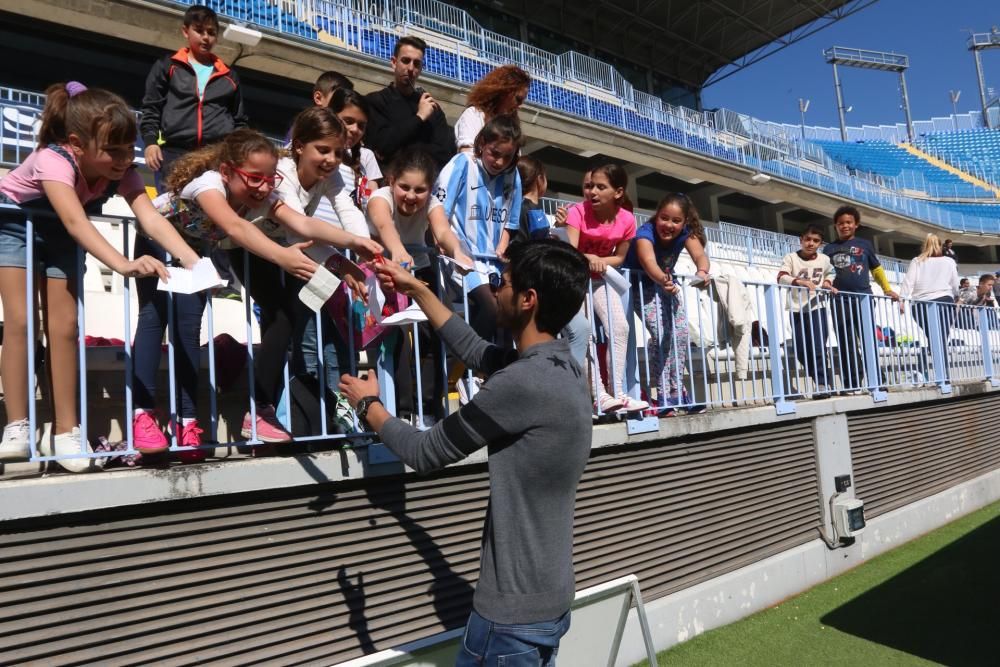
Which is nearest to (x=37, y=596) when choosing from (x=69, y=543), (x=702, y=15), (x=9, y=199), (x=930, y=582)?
(x=69, y=543)

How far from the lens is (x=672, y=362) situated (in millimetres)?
5449

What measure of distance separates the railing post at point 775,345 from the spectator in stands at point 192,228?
4.15m

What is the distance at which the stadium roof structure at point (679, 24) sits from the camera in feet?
83.0

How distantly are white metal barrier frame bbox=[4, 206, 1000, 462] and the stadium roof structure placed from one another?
18680 mm

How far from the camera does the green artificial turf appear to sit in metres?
4.42

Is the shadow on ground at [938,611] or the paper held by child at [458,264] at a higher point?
the paper held by child at [458,264]

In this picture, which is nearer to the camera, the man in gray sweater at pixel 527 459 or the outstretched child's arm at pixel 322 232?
the man in gray sweater at pixel 527 459

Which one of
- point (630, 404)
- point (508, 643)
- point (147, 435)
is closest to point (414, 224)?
point (147, 435)

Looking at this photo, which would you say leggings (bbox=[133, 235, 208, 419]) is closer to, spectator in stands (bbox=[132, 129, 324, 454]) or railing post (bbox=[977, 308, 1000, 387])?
spectator in stands (bbox=[132, 129, 324, 454])

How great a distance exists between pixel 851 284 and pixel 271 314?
6.23m

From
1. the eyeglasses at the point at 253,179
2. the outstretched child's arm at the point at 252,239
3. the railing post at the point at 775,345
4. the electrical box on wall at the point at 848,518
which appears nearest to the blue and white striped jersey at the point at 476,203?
the eyeglasses at the point at 253,179

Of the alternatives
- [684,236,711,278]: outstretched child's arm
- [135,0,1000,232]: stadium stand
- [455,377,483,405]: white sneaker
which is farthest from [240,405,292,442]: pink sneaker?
[135,0,1000,232]: stadium stand

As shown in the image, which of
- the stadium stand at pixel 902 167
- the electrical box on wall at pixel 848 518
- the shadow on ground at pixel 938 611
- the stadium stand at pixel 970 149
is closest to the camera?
the shadow on ground at pixel 938 611

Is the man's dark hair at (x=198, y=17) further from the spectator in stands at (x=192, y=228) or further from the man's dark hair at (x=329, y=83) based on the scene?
the spectator in stands at (x=192, y=228)
